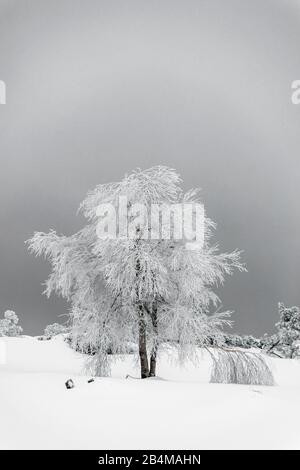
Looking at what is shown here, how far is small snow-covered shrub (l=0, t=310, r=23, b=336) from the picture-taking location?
40531 millimetres

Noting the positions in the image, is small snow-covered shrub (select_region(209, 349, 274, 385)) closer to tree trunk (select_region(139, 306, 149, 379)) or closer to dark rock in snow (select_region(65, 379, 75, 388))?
tree trunk (select_region(139, 306, 149, 379))

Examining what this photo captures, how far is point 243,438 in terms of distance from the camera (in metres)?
9.70

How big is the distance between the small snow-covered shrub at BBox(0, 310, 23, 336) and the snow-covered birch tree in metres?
26.5

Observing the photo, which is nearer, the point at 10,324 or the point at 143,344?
the point at 143,344

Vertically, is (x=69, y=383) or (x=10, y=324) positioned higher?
(x=10, y=324)

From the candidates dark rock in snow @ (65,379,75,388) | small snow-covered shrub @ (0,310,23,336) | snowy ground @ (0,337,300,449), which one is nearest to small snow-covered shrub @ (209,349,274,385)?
snowy ground @ (0,337,300,449)

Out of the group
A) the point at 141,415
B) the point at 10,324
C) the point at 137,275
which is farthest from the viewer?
the point at 10,324

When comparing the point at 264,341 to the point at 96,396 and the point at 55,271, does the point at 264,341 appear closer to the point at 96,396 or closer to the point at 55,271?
the point at 55,271

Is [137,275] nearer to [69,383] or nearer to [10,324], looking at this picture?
[69,383]

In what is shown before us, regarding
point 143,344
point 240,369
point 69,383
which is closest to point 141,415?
point 69,383

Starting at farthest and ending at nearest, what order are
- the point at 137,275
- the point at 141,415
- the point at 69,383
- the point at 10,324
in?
the point at 10,324 < the point at 137,275 < the point at 69,383 < the point at 141,415

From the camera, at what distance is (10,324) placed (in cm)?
4212

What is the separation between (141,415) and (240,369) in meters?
5.91

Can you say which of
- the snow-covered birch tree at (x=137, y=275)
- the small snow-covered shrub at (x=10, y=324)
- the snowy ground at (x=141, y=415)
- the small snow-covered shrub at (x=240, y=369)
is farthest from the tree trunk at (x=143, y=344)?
the small snow-covered shrub at (x=10, y=324)
